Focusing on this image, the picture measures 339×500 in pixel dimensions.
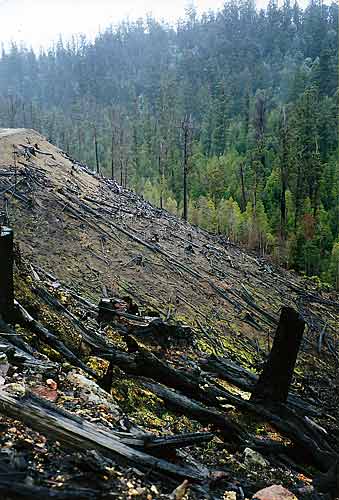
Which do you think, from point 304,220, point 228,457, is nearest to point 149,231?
point 228,457

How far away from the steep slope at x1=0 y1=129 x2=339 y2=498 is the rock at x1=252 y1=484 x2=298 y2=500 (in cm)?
40

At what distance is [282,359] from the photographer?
3787 mm

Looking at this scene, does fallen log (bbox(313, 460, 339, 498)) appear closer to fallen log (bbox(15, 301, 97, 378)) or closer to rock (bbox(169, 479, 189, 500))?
rock (bbox(169, 479, 189, 500))

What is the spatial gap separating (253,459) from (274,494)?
0.62 meters

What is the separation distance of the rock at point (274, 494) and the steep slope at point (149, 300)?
40 centimetres

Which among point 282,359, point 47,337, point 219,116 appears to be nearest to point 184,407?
point 282,359

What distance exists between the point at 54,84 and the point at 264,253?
245ft

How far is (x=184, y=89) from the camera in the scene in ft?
194

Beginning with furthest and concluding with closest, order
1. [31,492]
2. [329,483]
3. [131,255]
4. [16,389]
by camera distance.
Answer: [131,255] → [329,483] → [16,389] → [31,492]

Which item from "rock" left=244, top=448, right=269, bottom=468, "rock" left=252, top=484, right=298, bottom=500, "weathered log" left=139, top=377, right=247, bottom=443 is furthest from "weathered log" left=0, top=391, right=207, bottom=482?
"weathered log" left=139, top=377, right=247, bottom=443

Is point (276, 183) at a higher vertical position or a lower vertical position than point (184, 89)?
lower

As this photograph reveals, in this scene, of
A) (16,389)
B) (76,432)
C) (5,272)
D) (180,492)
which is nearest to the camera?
(180,492)

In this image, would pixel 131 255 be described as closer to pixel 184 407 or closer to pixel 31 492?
pixel 184 407

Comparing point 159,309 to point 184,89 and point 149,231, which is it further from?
point 184,89
